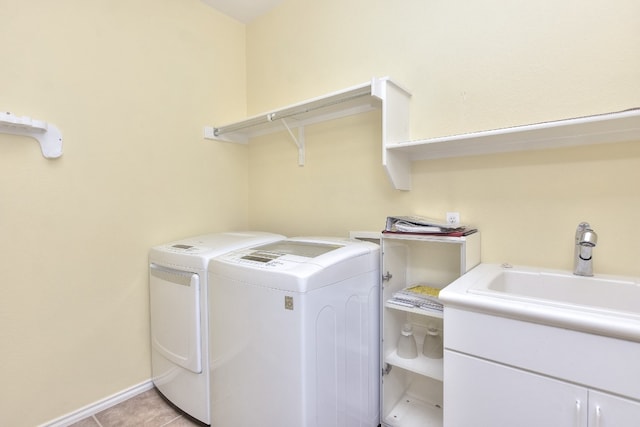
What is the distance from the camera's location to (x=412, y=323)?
1.68m

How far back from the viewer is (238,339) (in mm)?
1349

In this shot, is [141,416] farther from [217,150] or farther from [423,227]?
[423,227]

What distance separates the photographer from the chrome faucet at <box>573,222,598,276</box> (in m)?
1.14

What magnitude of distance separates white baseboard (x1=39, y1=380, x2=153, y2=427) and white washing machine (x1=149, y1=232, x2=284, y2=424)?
82 mm

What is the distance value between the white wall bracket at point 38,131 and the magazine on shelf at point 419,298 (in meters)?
1.90

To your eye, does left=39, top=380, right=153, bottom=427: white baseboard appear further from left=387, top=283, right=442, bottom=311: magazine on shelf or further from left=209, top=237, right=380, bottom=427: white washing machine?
left=387, top=283, right=442, bottom=311: magazine on shelf

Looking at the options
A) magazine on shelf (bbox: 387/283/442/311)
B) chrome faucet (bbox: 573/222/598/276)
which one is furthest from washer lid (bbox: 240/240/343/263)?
chrome faucet (bbox: 573/222/598/276)

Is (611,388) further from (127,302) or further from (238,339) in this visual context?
(127,302)

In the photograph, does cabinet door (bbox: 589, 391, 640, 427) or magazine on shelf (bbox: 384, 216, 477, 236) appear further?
magazine on shelf (bbox: 384, 216, 477, 236)

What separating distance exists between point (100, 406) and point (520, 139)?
2.60 m

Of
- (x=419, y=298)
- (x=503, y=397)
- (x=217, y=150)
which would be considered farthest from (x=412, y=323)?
(x=217, y=150)

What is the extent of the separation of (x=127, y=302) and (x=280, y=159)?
138 centimetres

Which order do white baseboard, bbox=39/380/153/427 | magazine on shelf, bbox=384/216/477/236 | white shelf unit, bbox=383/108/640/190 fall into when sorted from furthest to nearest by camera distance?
white baseboard, bbox=39/380/153/427, magazine on shelf, bbox=384/216/477/236, white shelf unit, bbox=383/108/640/190

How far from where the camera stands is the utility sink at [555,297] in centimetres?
82
